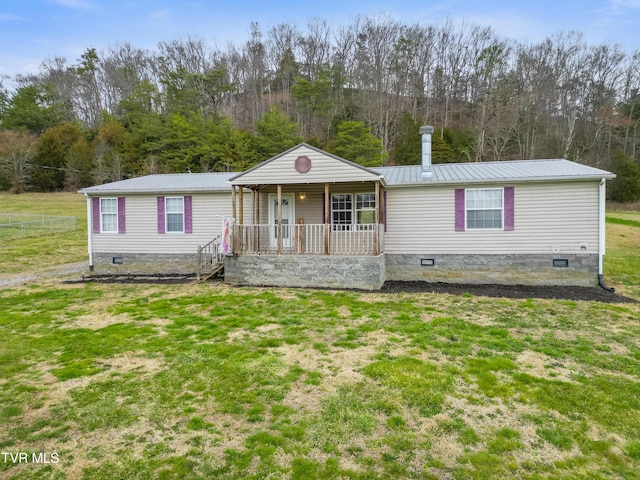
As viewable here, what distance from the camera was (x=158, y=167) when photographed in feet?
97.4

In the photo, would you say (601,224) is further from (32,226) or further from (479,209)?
(32,226)

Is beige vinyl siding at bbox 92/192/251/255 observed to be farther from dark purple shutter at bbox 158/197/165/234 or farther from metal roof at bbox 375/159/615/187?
metal roof at bbox 375/159/615/187

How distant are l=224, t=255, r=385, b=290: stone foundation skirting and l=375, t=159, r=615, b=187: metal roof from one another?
267cm

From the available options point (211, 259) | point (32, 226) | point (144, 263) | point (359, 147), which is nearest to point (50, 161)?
point (32, 226)

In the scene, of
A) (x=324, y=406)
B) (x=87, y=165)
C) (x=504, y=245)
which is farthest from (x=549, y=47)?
(x=87, y=165)

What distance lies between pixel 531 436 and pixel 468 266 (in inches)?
296

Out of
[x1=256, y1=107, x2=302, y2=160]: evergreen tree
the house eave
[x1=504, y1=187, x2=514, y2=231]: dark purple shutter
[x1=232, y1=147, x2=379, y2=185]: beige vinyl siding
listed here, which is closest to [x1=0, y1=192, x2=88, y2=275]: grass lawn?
[x1=232, y1=147, x2=379, y2=185]: beige vinyl siding

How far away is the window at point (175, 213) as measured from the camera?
12211 millimetres

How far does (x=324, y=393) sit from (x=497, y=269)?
7.96 m

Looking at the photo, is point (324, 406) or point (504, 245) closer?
point (324, 406)

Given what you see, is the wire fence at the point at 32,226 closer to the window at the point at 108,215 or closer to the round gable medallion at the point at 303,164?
the window at the point at 108,215

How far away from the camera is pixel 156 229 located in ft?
40.4

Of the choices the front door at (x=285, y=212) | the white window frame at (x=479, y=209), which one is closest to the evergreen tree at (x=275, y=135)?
the front door at (x=285, y=212)

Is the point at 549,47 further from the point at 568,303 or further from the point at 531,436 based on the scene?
the point at 531,436
